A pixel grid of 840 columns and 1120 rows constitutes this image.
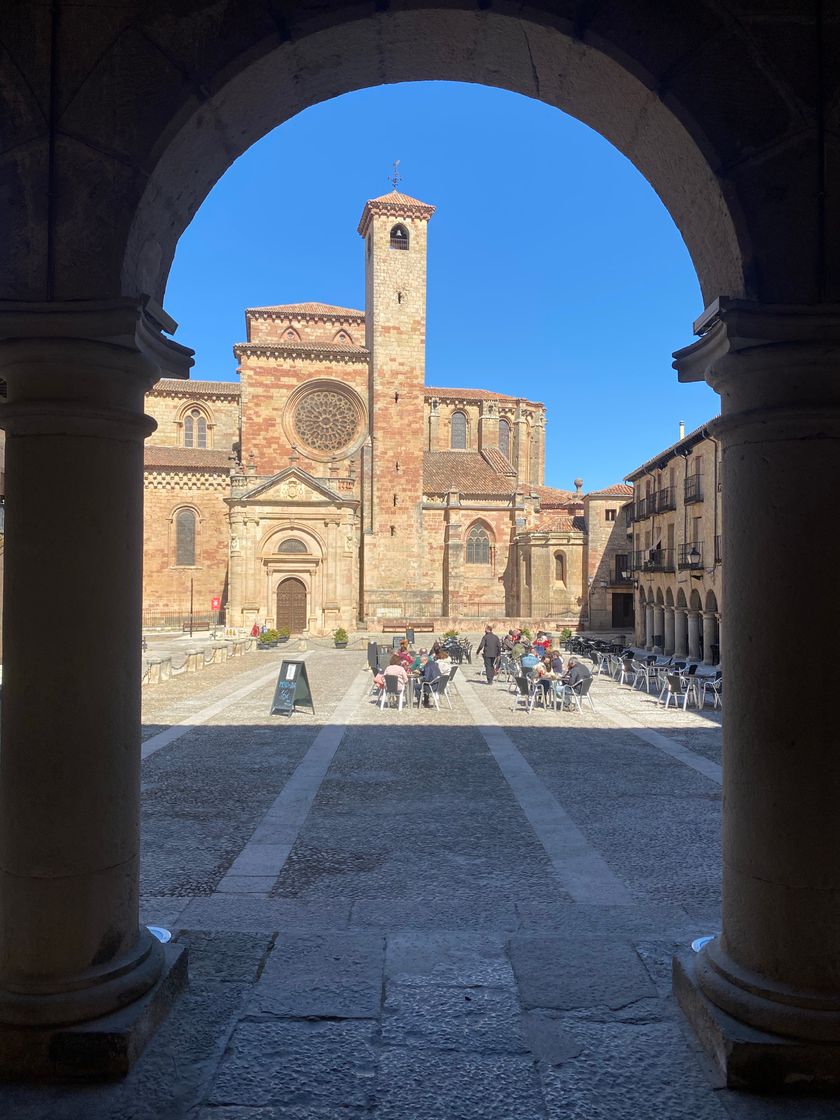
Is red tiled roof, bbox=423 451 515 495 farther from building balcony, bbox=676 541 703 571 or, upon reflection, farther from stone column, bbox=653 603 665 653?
building balcony, bbox=676 541 703 571

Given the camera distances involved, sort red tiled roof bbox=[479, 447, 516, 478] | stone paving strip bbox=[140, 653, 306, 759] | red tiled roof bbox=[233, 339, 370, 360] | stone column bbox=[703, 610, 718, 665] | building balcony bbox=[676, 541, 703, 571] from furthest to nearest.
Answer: red tiled roof bbox=[479, 447, 516, 478], red tiled roof bbox=[233, 339, 370, 360], building balcony bbox=[676, 541, 703, 571], stone column bbox=[703, 610, 718, 665], stone paving strip bbox=[140, 653, 306, 759]

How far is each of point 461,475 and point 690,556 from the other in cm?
2053

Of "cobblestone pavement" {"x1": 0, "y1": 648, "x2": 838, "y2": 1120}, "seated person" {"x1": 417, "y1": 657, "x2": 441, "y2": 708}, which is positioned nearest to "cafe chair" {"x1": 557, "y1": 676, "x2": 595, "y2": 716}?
"seated person" {"x1": 417, "y1": 657, "x2": 441, "y2": 708}

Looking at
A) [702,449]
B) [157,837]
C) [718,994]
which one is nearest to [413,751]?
[157,837]

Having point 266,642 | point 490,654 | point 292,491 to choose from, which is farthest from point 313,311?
point 490,654

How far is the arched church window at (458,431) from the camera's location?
164 feet

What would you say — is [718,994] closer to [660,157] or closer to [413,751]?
[660,157]

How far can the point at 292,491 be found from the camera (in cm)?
3859

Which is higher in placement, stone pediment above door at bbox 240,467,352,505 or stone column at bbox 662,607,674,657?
stone pediment above door at bbox 240,467,352,505

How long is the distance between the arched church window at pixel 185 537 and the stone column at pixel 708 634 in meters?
27.4

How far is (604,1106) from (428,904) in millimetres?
2290

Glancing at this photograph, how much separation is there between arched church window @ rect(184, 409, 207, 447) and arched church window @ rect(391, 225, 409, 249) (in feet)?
50.5

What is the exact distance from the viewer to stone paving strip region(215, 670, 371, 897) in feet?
17.8

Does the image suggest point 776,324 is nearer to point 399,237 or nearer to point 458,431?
point 399,237
